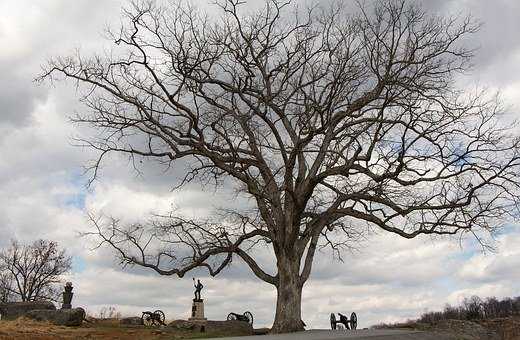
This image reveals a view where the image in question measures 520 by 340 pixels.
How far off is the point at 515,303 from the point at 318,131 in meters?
30.8

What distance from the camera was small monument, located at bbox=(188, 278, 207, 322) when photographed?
2808 centimetres

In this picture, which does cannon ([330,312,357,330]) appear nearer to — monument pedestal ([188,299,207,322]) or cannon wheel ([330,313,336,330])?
cannon wheel ([330,313,336,330])

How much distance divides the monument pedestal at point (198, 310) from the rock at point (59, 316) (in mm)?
5191

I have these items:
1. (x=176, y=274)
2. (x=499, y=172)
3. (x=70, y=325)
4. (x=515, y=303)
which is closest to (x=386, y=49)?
(x=499, y=172)

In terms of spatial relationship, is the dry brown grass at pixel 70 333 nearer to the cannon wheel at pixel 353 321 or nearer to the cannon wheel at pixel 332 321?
the cannon wheel at pixel 332 321

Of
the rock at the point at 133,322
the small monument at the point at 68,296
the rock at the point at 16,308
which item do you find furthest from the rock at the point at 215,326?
the small monument at the point at 68,296

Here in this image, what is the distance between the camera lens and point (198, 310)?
28.4m

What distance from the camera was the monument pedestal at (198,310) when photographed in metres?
28.1

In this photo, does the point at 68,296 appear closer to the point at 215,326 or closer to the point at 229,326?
the point at 215,326

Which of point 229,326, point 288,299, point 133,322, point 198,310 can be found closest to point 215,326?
point 229,326

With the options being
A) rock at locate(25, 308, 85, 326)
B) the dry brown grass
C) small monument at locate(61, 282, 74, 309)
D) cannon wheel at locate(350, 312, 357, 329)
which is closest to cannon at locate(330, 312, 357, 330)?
cannon wheel at locate(350, 312, 357, 329)

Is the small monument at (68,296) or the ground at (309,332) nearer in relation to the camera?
the ground at (309,332)

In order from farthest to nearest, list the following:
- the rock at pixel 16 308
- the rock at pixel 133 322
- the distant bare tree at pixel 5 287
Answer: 1. the distant bare tree at pixel 5 287
2. the rock at pixel 16 308
3. the rock at pixel 133 322

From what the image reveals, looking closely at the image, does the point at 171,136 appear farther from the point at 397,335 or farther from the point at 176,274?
the point at 397,335
